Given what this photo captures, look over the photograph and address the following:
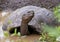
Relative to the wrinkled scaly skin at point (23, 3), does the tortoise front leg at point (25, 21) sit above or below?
below

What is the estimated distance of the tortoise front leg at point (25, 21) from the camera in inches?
178

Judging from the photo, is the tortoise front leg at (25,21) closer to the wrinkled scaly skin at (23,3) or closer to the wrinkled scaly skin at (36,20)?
the wrinkled scaly skin at (36,20)

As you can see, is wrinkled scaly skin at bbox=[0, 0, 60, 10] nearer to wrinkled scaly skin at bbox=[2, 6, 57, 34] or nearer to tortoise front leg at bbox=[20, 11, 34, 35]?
wrinkled scaly skin at bbox=[2, 6, 57, 34]

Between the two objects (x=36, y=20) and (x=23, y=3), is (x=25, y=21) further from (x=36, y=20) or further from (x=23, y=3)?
(x=23, y=3)

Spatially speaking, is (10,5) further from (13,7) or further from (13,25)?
(13,25)

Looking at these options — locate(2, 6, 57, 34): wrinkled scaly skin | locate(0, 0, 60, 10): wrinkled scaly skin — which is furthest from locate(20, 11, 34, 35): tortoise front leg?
locate(0, 0, 60, 10): wrinkled scaly skin

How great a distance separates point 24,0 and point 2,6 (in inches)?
38.4

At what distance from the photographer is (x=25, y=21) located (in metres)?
4.58

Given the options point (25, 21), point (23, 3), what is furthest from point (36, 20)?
point (23, 3)

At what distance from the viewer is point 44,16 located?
198 inches

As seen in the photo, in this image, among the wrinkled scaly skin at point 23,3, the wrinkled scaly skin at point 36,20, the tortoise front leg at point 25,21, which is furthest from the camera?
the wrinkled scaly skin at point 23,3

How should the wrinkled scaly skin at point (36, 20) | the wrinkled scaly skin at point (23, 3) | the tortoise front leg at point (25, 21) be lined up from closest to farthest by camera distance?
the tortoise front leg at point (25, 21) → the wrinkled scaly skin at point (36, 20) → the wrinkled scaly skin at point (23, 3)

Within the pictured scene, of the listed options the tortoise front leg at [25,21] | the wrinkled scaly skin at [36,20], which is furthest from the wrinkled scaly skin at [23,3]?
the tortoise front leg at [25,21]

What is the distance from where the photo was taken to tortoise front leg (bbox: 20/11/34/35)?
Answer: 178 inches
